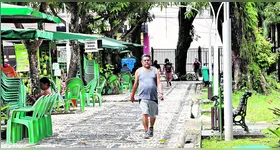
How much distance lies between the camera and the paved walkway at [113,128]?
32.5 ft

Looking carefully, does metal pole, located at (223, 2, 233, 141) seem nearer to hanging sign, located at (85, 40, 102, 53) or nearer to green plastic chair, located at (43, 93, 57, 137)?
green plastic chair, located at (43, 93, 57, 137)

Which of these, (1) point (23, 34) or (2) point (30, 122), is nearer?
(2) point (30, 122)

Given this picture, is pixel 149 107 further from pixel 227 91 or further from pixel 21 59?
pixel 21 59

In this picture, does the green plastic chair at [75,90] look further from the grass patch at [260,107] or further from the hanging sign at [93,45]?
the grass patch at [260,107]

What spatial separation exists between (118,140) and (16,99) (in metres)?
2.27

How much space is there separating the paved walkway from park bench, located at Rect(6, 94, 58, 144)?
14cm

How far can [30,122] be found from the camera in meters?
9.90

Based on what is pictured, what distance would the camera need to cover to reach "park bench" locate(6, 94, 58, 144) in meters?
9.92

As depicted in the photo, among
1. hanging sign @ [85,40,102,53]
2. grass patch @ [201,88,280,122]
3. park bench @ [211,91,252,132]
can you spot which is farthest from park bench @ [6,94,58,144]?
hanging sign @ [85,40,102,53]

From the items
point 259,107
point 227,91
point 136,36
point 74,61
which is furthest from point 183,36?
point 227,91

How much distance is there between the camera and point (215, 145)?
9.40 m

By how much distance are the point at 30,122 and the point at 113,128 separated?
8.81ft

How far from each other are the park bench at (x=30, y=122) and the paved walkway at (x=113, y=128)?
0.45ft

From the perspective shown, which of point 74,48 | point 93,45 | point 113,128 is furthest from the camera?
point 74,48
